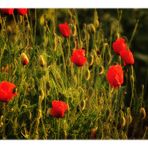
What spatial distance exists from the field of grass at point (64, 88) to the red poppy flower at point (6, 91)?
3.8 inches

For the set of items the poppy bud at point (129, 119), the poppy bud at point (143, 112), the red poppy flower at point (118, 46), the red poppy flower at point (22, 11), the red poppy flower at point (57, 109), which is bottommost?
the poppy bud at point (129, 119)

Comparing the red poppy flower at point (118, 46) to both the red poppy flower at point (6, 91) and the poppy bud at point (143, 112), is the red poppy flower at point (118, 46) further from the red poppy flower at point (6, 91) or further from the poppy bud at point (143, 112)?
the red poppy flower at point (6, 91)

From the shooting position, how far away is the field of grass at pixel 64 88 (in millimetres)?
2221

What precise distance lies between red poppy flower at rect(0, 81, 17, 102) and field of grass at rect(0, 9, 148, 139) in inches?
3.8

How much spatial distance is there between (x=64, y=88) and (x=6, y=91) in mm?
305

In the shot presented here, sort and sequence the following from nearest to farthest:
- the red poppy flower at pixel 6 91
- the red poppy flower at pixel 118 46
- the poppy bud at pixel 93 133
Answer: the red poppy flower at pixel 6 91, the poppy bud at pixel 93 133, the red poppy flower at pixel 118 46

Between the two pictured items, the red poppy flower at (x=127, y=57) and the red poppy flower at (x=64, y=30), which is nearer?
the red poppy flower at (x=127, y=57)

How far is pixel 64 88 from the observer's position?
89.9 inches

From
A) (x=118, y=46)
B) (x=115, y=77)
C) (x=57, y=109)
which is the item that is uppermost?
(x=118, y=46)

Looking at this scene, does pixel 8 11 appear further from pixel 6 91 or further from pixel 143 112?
pixel 143 112

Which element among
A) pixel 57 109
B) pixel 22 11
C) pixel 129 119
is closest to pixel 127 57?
pixel 129 119

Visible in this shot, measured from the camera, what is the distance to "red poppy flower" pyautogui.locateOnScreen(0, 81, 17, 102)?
2.06 metres

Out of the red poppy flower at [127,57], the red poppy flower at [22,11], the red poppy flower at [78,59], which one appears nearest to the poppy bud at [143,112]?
the red poppy flower at [127,57]
